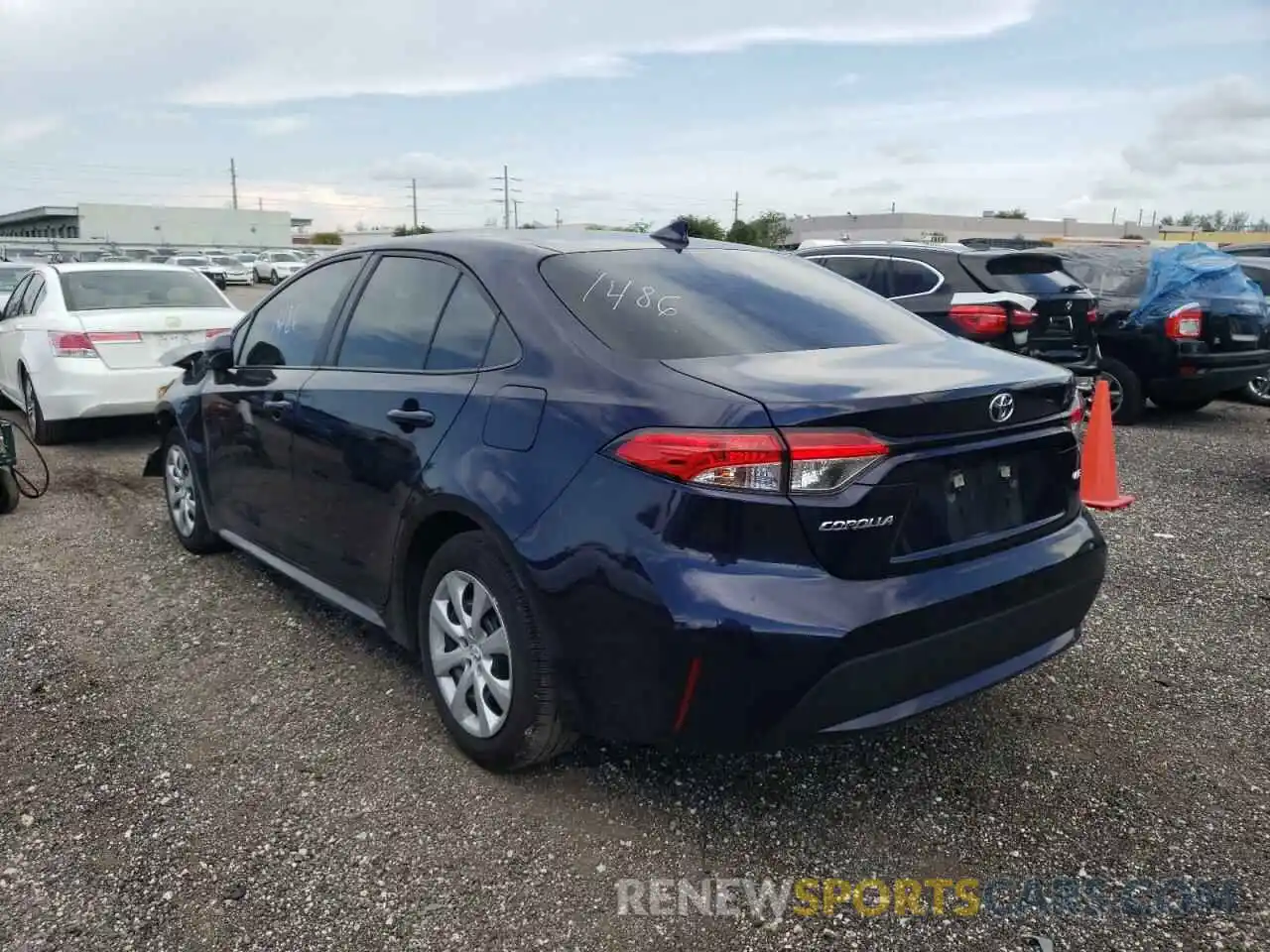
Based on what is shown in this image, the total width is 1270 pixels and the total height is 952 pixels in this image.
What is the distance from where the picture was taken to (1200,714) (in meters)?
3.51

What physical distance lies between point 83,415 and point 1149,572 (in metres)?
7.19

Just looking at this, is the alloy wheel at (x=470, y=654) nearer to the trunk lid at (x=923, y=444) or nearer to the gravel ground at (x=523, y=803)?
the gravel ground at (x=523, y=803)

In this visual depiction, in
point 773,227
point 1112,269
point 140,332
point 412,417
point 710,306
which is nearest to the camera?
point 710,306

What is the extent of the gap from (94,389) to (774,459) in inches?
262

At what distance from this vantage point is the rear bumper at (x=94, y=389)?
24.4ft

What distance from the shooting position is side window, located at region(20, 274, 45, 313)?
8.16 metres

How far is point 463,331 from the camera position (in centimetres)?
322

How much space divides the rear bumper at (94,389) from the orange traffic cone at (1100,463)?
6.36m

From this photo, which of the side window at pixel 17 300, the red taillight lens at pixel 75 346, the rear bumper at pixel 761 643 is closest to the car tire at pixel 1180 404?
the rear bumper at pixel 761 643

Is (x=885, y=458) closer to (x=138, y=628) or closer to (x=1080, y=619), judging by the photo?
(x=1080, y=619)

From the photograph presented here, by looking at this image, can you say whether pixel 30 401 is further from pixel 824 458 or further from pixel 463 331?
pixel 824 458

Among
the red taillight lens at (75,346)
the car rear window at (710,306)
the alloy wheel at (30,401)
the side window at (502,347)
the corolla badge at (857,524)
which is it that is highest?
the car rear window at (710,306)

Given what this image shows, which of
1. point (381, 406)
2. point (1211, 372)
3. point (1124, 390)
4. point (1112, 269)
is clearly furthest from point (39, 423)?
point (1211, 372)

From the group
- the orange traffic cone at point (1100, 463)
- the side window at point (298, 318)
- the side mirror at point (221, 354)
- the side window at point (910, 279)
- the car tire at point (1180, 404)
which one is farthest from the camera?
the car tire at point (1180, 404)
